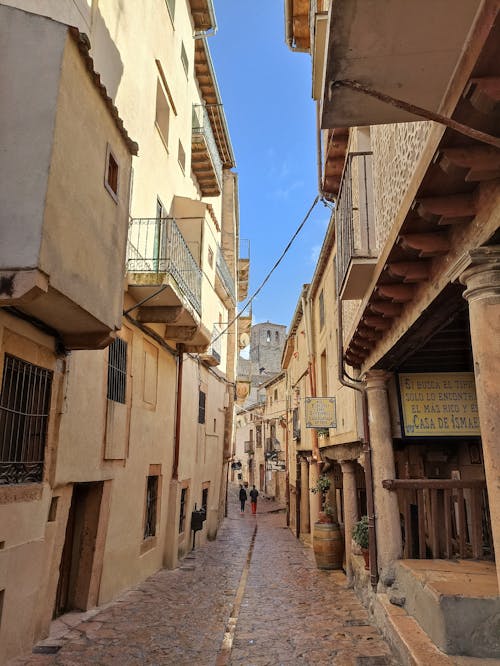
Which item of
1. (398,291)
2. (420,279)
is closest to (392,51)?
(420,279)

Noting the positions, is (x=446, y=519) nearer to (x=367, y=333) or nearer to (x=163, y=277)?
(x=367, y=333)

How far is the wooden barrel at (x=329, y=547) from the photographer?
12195mm

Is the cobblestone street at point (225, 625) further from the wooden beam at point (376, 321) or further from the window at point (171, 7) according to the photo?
the window at point (171, 7)

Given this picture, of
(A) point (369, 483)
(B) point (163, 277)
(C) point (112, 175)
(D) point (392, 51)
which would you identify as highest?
(C) point (112, 175)

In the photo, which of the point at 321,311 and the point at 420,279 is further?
the point at 321,311

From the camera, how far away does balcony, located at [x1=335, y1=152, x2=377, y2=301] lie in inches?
249

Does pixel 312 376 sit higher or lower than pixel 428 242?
higher

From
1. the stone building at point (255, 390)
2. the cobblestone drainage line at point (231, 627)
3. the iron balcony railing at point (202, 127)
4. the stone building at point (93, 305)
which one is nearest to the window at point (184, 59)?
the stone building at point (93, 305)

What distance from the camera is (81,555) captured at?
7918 millimetres

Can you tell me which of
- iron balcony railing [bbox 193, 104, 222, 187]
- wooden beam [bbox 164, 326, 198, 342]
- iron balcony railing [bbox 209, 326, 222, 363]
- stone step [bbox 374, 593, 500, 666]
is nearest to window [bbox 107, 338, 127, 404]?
wooden beam [bbox 164, 326, 198, 342]

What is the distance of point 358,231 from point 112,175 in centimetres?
323

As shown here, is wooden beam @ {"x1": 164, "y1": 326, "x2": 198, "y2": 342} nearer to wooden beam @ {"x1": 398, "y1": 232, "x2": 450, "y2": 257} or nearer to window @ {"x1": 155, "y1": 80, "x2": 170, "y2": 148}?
window @ {"x1": 155, "y1": 80, "x2": 170, "y2": 148}

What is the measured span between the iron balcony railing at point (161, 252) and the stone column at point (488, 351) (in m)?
6.55

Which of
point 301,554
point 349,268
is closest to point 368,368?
point 349,268
